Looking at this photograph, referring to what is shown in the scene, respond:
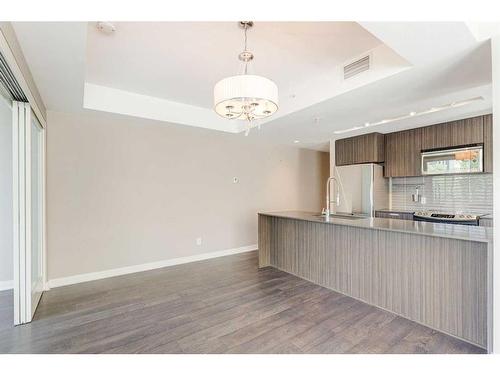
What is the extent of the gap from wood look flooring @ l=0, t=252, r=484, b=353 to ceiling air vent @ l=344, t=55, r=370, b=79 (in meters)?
2.49

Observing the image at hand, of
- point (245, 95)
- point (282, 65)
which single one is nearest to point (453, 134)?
point (282, 65)

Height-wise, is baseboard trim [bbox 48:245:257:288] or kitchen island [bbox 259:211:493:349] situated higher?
kitchen island [bbox 259:211:493:349]

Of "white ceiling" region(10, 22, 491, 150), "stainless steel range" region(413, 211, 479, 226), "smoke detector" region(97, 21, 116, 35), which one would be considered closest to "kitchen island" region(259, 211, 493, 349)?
"white ceiling" region(10, 22, 491, 150)

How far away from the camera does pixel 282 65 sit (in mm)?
2744

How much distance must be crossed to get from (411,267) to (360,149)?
3015 mm

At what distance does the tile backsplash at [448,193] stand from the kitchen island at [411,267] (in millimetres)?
2244

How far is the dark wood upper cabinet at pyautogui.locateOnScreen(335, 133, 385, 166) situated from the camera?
187 inches

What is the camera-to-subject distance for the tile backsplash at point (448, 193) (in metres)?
4.02

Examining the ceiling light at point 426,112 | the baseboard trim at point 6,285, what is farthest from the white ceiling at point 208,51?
the baseboard trim at point 6,285

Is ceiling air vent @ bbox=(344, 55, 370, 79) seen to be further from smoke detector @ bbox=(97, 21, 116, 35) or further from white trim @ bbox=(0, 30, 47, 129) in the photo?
white trim @ bbox=(0, 30, 47, 129)

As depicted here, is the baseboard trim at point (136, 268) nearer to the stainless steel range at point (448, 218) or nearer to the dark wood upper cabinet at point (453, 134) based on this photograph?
the stainless steel range at point (448, 218)

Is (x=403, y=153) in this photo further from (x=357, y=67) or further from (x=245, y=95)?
(x=245, y=95)
